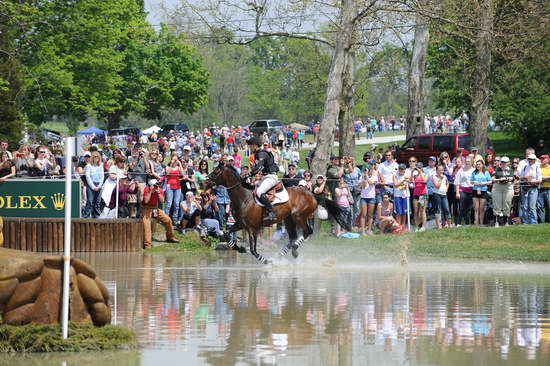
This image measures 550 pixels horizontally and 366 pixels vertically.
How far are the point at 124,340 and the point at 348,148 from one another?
3196 cm

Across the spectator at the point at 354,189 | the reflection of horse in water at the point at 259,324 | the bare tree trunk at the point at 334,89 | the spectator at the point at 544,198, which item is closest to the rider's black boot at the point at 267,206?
the spectator at the point at 354,189

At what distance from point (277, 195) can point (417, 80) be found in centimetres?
2569

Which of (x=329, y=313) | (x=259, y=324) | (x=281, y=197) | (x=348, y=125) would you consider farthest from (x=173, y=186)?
Answer: (x=348, y=125)

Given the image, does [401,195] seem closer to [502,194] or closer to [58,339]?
[502,194]

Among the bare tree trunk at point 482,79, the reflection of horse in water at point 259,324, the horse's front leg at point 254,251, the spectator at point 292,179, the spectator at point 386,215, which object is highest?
the bare tree trunk at point 482,79

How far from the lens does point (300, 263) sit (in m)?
22.5

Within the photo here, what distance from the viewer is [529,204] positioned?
25906 millimetres

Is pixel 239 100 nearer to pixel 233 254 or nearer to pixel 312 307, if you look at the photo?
pixel 233 254

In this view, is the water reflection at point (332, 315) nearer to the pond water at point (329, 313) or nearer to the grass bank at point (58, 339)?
the pond water at point (329, 313)

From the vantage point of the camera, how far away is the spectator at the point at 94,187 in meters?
26.3

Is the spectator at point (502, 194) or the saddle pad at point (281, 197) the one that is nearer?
the saddle pad at point (281, 197)

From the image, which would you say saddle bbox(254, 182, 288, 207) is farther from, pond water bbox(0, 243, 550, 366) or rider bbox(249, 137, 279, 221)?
pond water bbox(0, 243, 550, 366)

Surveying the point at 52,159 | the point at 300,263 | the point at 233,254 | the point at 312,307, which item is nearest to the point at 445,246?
the point at 300,263

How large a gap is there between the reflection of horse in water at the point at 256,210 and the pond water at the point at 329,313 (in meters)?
0.63
